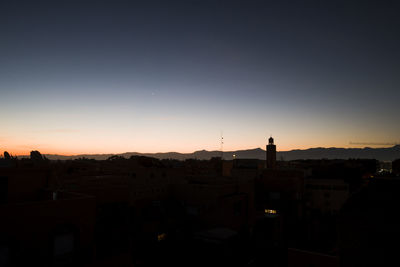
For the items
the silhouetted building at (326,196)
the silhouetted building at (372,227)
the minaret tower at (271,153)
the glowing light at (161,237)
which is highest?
the minaret tower at (271,153)

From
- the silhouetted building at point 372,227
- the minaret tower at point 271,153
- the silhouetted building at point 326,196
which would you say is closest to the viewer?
the silhouetted building at point 372,227

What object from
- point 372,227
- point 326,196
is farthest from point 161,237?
point 326,196

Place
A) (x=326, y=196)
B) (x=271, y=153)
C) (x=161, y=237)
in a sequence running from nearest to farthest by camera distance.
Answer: (x=161, y=237)
(x=326, y=196)
(x=271, y=153)

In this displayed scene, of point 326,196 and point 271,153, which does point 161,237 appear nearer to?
point 326,196

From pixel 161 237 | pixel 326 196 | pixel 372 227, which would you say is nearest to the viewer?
pixel 372 227

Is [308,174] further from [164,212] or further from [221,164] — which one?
[164,212]

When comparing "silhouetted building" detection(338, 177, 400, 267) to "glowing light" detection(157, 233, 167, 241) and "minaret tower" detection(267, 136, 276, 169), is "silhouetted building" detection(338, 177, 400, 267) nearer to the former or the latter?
"glowing light" detection(157, 233, 167, 241)

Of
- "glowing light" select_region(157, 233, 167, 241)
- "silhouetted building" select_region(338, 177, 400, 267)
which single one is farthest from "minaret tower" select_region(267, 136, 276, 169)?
"silhouetted building" select_region(338, 177, 400, 267)

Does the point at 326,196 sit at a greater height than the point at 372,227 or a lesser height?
lesser

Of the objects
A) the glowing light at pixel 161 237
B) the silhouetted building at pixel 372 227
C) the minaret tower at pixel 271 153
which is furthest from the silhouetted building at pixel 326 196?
the silhouetted building at pixel 372 227

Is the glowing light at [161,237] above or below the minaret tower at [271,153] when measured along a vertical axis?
below

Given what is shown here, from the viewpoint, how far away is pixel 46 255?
46.1ft

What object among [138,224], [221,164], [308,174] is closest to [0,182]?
[138,224]

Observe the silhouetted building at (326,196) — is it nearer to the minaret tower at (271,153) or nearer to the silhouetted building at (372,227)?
the minaret tower at (271,153)
